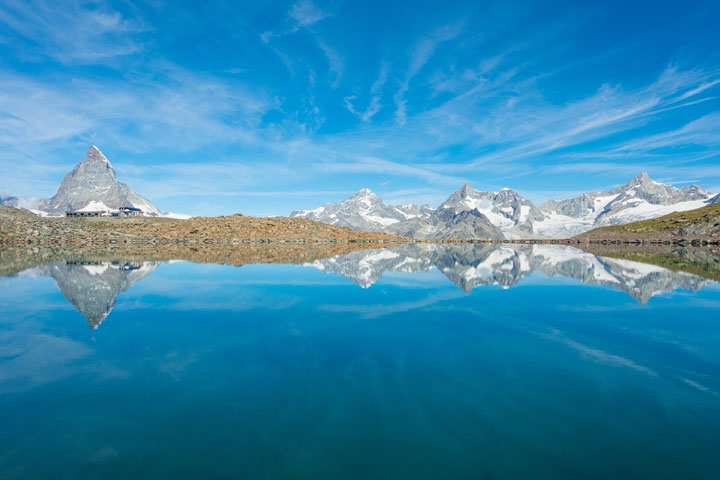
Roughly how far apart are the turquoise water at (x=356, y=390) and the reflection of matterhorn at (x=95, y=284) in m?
0.37

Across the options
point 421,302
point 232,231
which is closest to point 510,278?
point 421,302

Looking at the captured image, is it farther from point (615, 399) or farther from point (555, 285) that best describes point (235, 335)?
point (555, 285)

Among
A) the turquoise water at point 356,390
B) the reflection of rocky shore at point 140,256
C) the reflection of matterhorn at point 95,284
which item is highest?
the reflection of rocky shore at point 140,256

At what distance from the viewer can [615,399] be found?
973 cm

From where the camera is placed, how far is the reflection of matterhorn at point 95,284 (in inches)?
790

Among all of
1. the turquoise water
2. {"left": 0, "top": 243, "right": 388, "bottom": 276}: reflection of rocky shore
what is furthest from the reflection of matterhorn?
{"left": 0, "top": 243, "right": 388, "bottom": 276}: reflection of rocky shore

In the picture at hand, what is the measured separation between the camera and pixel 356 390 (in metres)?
10.1

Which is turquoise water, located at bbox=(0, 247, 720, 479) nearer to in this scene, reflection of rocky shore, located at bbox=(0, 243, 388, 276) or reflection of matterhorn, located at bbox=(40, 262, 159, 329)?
reflection of matterhorn, located at bbox=(40, 262, 159, 329)

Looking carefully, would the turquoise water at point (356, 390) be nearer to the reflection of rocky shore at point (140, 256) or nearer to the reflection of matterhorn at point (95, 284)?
the reflection of matterhorn at point (95, 284)

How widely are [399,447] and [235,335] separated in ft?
33.4

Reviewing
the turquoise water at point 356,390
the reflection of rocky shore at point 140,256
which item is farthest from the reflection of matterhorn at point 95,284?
the reflection of rocky shore at point 140,256

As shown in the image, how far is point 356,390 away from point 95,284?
87.1ft

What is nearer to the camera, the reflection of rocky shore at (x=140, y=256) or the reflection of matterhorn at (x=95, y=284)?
the reflection of matterhorn at (x=95, y=284)

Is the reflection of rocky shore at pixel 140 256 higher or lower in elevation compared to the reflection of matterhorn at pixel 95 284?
higher
